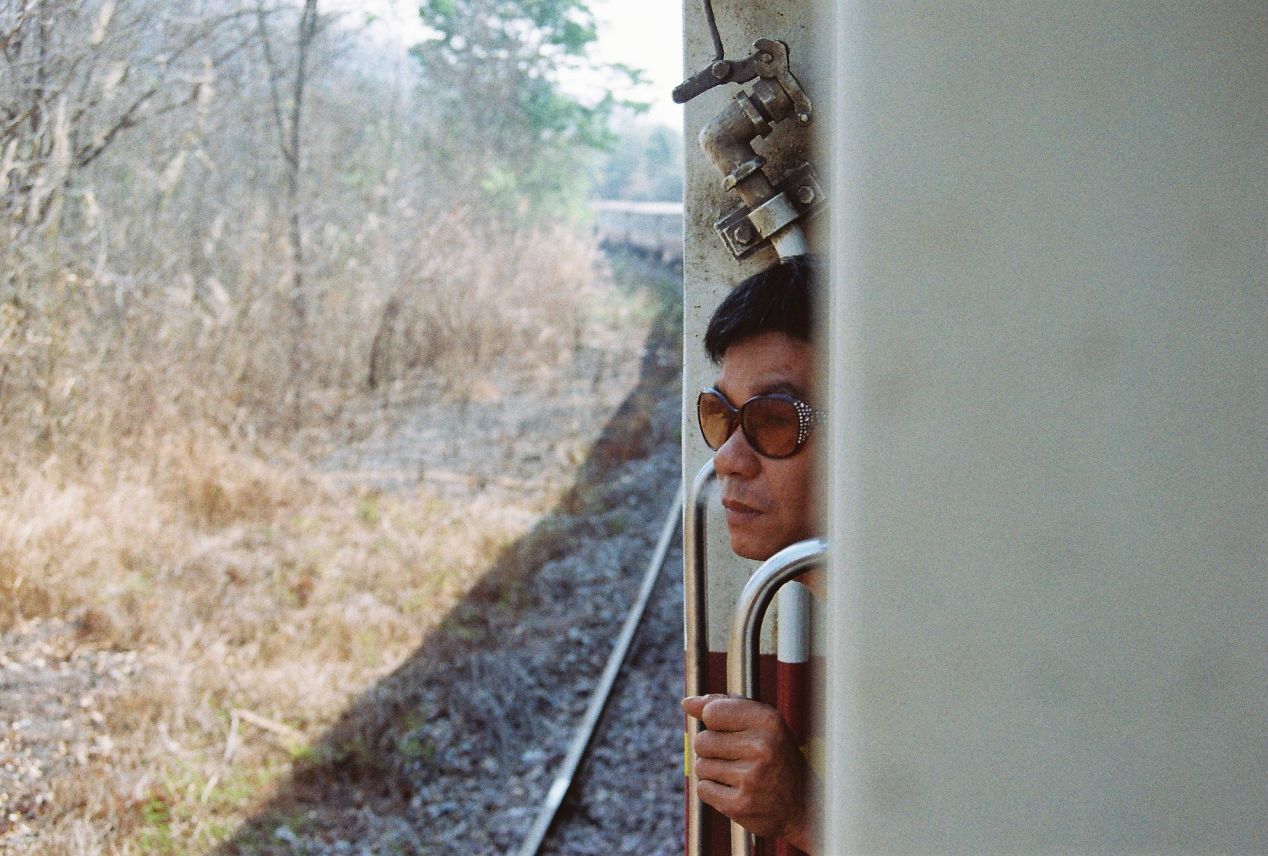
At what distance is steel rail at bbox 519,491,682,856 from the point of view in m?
4.76

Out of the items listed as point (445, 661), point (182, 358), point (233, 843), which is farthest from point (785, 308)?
point (182, 358)

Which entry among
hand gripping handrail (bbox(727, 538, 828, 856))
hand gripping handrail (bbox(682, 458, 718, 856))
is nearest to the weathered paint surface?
hand gripping handrail (bbox(727, 538, 828, 856))

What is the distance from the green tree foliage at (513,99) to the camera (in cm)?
1512

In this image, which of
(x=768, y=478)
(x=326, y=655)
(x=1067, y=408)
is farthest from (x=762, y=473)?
(x=326, y=655)

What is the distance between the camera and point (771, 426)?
1.31 metres

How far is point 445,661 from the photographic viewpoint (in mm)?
6238

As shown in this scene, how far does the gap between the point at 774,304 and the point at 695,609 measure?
392 mm

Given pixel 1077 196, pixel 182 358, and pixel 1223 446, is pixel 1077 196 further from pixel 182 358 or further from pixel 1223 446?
pixel 182 358

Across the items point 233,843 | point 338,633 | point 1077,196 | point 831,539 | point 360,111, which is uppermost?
point 360,111

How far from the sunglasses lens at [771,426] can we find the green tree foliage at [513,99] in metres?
13.2

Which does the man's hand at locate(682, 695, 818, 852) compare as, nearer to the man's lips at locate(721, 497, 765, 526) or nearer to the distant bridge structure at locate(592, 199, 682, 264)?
the man's lips at locate(721, 497, 765, 526)

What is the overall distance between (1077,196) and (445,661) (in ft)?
19.6

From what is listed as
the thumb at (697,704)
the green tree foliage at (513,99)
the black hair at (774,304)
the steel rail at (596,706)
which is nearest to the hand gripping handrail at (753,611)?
the thumb at (697,704)

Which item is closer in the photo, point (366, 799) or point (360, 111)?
point (366, 799)
